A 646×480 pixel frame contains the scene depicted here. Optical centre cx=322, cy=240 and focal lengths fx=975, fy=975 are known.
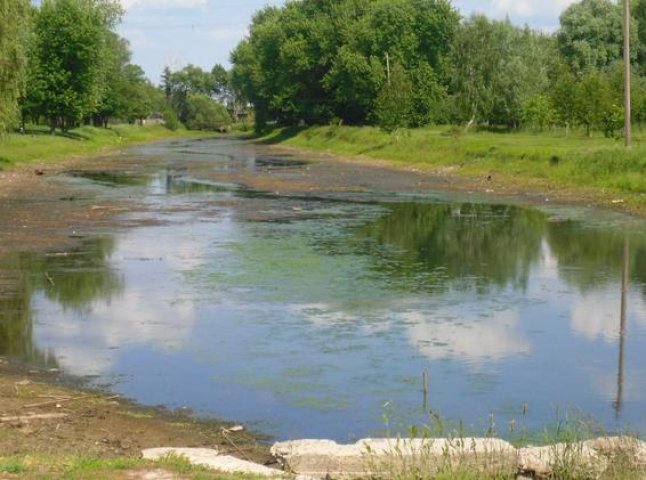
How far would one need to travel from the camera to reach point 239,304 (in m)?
18.0

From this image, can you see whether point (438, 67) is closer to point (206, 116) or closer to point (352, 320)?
point (352, 320)

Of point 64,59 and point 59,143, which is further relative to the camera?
point 64,59

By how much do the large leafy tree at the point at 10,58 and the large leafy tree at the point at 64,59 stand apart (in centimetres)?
3817

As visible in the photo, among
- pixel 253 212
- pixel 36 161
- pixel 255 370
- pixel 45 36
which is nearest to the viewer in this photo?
pixel 255 370

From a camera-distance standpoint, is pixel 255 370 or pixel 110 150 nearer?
pixel 255 370

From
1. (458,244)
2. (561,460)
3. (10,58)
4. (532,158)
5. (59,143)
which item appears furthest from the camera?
(59,143)

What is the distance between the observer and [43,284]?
65.6 ft

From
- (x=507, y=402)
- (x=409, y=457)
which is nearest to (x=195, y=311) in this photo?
(x=507, y=402)

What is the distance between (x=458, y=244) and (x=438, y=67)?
61396mm

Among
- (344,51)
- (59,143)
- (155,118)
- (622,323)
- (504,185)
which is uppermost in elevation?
(344,51)

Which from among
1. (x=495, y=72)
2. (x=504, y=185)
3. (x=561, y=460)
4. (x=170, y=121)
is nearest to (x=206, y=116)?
(x=170, y=121)

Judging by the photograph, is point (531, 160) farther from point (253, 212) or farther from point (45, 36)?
point (45, 36)

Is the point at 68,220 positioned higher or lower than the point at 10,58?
lower

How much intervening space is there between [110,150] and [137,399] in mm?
74291
